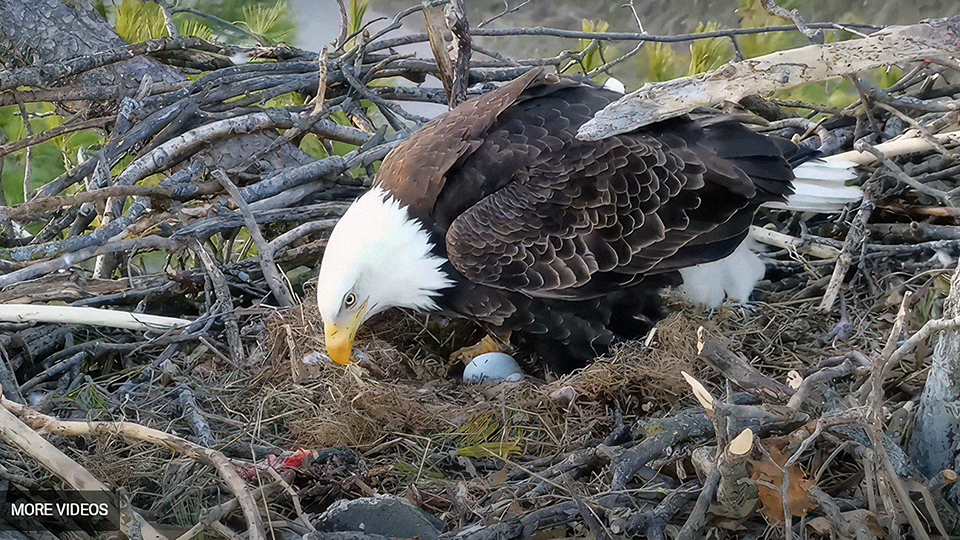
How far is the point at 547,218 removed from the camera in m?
1.73

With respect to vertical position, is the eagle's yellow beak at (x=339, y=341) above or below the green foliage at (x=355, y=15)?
below

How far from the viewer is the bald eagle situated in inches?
67.9

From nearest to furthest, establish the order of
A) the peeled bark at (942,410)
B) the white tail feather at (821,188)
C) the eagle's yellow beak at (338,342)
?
the peeled bark at (942,410)
the eagle's yellow beak at (338,342)
the white tail feather at (821,188)

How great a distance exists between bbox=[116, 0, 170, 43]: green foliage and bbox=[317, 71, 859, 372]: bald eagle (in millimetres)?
1137

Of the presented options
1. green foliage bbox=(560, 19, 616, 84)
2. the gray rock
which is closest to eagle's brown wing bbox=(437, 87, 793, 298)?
the gray rock

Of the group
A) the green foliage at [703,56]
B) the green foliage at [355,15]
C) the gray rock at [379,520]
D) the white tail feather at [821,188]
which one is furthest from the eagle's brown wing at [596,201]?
the green foliage at [355,15]

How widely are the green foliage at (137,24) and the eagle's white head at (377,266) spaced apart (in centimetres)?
117

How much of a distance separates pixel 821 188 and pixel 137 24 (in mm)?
2046

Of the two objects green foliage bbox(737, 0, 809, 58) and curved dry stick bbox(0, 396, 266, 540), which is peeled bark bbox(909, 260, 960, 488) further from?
green foliage bbox(737, 0, 809, 58)

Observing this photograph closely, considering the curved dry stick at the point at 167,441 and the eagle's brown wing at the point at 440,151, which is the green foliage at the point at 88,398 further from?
the eagle's brown wing at the point at 440,151

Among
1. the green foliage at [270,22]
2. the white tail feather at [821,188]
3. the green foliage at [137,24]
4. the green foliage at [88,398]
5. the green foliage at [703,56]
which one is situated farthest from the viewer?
the green foliage at [270,22]

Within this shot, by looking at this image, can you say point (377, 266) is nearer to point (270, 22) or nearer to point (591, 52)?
point (591, 52)

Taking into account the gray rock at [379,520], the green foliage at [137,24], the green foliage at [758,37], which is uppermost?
the green foliage at [137,24]

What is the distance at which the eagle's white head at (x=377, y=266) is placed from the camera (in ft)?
5.74
